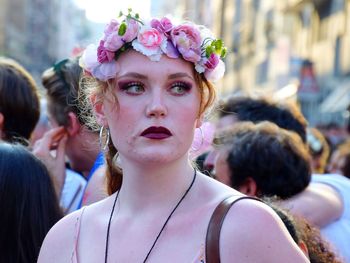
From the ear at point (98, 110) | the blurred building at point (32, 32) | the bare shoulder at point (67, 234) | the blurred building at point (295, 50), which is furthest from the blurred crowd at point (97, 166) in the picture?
the blurred building at point (32, 32)

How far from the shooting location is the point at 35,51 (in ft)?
186

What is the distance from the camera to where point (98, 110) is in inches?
109

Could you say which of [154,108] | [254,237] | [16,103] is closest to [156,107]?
[154,108]

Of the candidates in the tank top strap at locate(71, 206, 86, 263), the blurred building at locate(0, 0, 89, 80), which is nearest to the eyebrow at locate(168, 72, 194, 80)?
the tank top strap at locate(71, 206, 86, 263)

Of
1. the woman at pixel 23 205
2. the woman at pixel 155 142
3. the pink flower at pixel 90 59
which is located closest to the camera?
the woman at pixel 155 142

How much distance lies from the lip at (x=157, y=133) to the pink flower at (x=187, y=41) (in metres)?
0.25

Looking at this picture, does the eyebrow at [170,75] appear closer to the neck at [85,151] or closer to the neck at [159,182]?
the neck at [159,182]

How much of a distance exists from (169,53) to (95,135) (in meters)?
1.99

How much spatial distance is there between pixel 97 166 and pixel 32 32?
5426cm

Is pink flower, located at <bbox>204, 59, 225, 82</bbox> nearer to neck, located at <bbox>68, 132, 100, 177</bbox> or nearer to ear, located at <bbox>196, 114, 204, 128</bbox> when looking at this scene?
ear, located at <bbox>196, 114, 204, 128</bbox>

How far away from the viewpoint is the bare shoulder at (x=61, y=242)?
271 centimetres

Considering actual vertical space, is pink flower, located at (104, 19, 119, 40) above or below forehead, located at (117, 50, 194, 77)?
above

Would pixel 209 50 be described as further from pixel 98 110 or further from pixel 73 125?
pixel 73 125

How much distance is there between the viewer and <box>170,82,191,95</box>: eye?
99.8 inches
